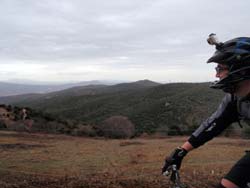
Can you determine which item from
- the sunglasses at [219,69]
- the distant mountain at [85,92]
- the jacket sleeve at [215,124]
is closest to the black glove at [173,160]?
the jacket sleeve at [215,124]

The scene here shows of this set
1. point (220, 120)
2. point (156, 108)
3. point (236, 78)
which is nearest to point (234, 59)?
point (236, 78)

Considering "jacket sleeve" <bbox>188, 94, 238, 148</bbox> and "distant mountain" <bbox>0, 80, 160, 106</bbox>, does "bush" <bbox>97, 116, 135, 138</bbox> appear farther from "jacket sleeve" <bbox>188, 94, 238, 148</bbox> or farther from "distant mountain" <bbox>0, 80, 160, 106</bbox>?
"distant mountain" <bbox>0, 80, 160, 106</bbox>

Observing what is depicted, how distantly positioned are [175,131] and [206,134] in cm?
3455

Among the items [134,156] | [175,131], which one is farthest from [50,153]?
[175,131]

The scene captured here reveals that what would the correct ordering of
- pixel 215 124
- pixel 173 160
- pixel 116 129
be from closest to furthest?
pixel 173 160
pixel 215 124
pixel 116 129

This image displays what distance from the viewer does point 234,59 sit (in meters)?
2.52

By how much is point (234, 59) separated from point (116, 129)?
34.6 metres

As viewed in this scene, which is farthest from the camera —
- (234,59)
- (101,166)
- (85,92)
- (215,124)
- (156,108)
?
(85,92)

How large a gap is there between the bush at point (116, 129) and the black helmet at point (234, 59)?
1290 inches

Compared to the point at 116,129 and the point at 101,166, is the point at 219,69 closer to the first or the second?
the point at 101,166

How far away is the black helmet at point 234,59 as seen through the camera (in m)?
2.52

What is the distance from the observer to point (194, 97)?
6994cm

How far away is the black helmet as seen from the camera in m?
2.52

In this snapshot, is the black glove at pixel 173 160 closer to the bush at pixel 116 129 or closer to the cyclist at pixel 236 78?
the cyclist at pixel 236 78
